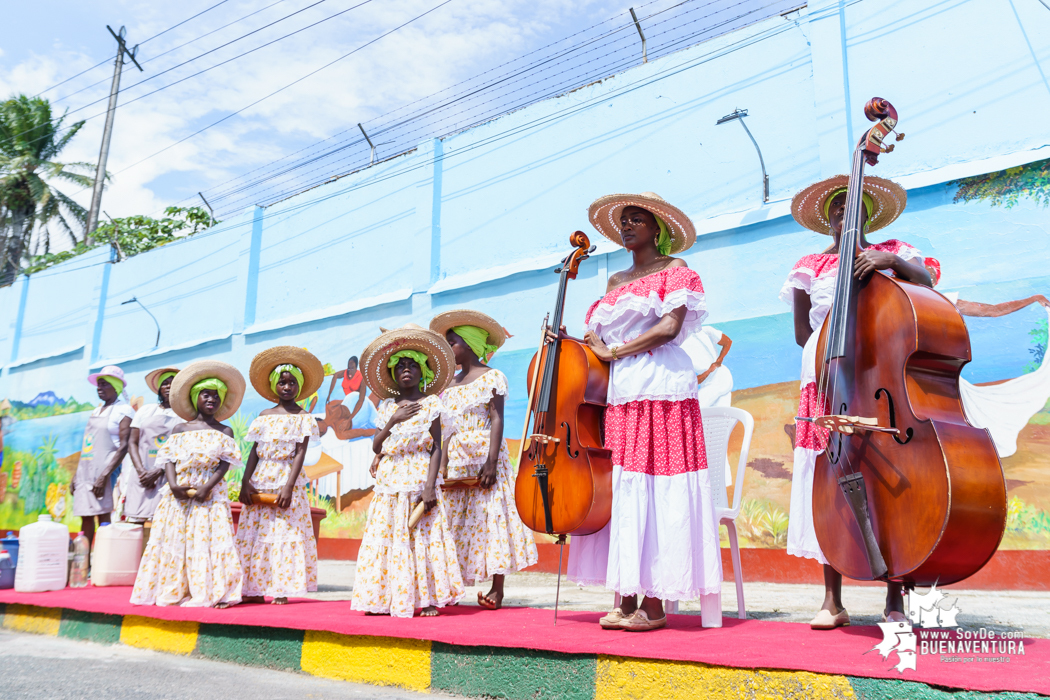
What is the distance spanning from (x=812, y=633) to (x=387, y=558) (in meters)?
2.37

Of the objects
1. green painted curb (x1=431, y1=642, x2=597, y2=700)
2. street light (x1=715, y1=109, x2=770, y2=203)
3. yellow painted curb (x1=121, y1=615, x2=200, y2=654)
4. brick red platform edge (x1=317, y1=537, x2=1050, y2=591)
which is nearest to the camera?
green painted curb (x1=431, y1=642, x2=597, y2=700)

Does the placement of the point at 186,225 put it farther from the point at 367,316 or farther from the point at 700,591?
the point at 700,591

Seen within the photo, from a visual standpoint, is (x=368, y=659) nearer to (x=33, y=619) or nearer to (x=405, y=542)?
(x=405, y=542)

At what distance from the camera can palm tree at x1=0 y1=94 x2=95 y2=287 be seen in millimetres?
22734

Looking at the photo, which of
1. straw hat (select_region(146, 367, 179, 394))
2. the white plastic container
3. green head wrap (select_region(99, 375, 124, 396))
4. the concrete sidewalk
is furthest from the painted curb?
green head wrap (select_region(99, 375, 124, 396))

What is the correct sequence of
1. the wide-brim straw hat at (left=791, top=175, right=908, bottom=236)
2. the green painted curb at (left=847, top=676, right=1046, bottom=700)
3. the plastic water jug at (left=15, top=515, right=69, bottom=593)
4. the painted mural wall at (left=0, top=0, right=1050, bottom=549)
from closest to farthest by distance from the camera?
the green painted curb at (left=847, top=676, right=1046, bottom=700)
the wide-brim straw hat at (left=791, top=175, right=908, bottom=236)
the painted mural wall at (left=0, top=0, right=1050, bottom=549)
the plastic water jug at (left=15, top=515, right=69, bottom=593)

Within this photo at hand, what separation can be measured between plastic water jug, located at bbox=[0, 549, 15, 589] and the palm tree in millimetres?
19488

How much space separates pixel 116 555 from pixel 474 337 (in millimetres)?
4053

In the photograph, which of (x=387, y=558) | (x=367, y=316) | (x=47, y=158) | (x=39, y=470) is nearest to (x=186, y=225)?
(x=39, y=470)

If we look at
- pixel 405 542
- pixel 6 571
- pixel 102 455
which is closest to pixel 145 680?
pixel 405 542

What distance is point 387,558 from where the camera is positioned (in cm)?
442

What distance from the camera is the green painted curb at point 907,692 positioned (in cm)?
197

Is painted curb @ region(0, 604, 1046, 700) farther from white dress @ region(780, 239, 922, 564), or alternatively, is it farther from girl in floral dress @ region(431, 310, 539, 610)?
girl in floral dress @ region(431, 310, 539, 610)

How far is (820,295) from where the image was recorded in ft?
11.4
